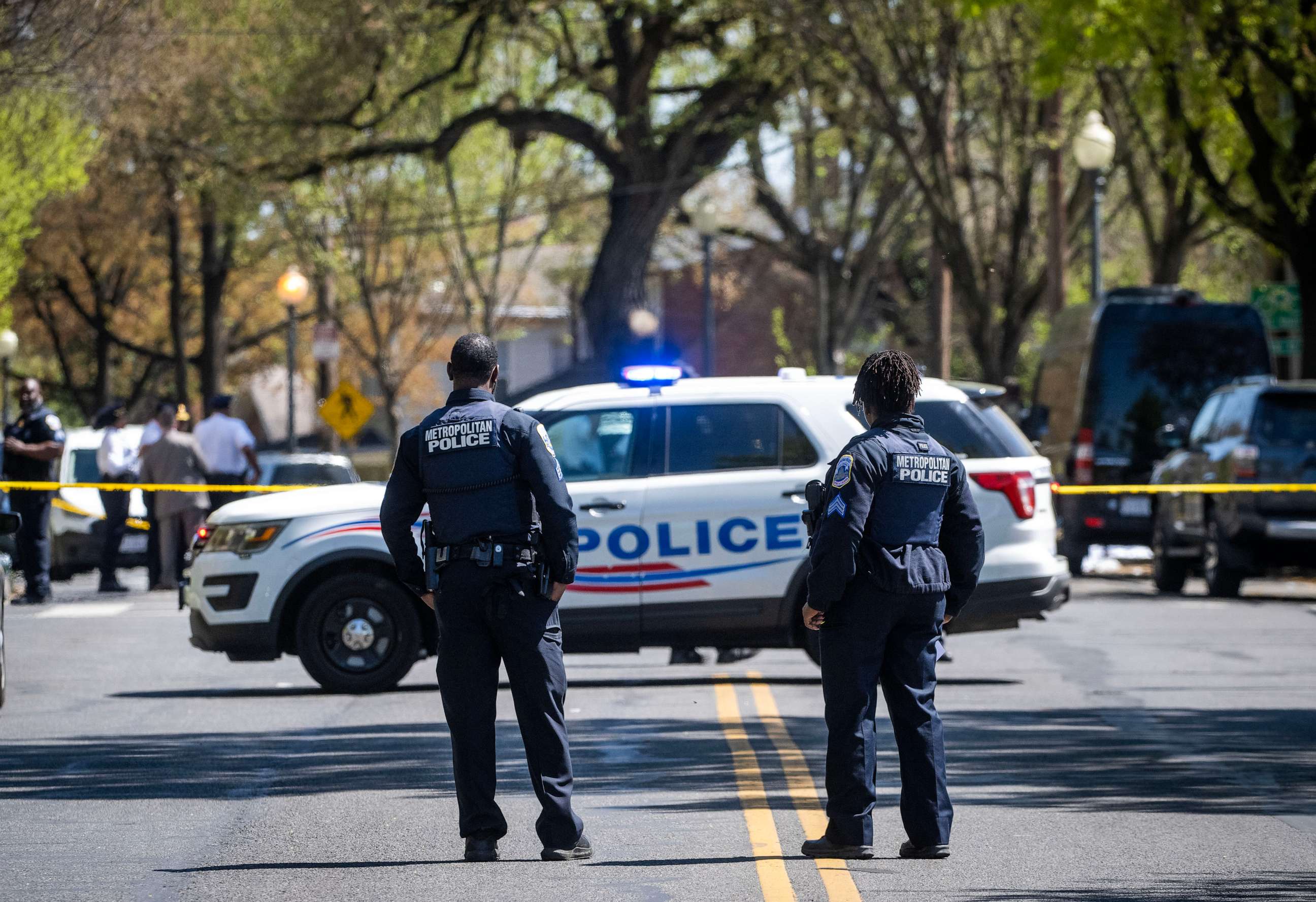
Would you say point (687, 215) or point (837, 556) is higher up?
point (687, 215)

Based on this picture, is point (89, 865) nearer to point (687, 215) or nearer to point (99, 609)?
point (99, 609)

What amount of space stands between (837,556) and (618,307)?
20648mm

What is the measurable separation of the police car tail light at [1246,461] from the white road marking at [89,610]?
981cm

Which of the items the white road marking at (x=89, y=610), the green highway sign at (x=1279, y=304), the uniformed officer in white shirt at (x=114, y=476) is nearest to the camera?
the white road marking at (x=89, y=610)

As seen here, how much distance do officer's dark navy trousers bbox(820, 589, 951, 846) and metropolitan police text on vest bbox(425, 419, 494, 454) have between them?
1307mm

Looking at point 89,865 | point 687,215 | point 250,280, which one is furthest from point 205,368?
point 89,865

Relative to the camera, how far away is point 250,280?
163 feet

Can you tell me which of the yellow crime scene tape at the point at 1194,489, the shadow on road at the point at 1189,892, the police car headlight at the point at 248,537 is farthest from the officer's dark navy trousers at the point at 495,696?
the yellow crime scene tape at the point at 1194,489

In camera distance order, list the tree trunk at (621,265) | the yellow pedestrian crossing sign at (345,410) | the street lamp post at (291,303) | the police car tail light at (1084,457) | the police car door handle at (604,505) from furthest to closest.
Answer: the yellow pedestrian crossing sign at (345,410) → the street lamp post at (291,303) → the tree trunk at (621,265) → the police car tail light at (1084,457) → the police car door handle at (604,505)

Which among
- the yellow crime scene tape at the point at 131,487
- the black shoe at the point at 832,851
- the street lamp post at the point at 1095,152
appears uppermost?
the street lamp post at the point at 1095,152

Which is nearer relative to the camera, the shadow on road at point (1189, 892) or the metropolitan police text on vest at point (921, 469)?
the shadow on road at point (1189, 892)

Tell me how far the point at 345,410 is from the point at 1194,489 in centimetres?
1543

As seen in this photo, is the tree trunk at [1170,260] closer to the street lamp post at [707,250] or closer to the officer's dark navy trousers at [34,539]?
the street lamp post at [707,250]

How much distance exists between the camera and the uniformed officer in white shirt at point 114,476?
20125 millimetres
